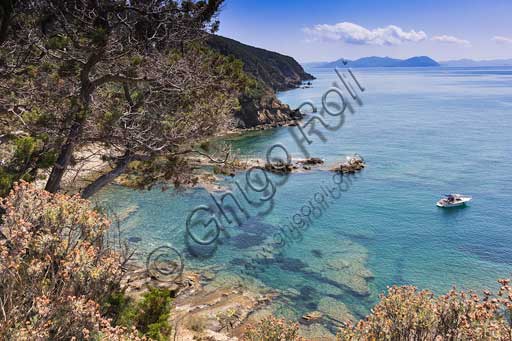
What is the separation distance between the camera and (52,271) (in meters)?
5.68

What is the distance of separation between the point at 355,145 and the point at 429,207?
2163 centimetres

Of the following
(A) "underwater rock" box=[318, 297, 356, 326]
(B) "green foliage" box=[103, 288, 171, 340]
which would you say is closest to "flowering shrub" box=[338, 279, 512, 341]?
(B) "green foliage" box=[103, 288, 171, 340]

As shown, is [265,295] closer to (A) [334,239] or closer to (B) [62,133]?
(A) [334,239]

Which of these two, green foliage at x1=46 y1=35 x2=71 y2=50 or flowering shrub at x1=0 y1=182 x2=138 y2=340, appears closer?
flowering shrub at x1=0 y1=182 x2=138 y2=340

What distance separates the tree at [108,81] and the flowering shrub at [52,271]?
2323mm

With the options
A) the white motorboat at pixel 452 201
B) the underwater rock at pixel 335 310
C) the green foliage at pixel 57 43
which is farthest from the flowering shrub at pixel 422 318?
the white motorboat at pixel 452 201

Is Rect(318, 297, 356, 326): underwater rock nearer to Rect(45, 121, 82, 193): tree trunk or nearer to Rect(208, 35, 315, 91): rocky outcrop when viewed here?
Rect(45, 121, 82, 193): tree trunk

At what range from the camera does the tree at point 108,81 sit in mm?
9000

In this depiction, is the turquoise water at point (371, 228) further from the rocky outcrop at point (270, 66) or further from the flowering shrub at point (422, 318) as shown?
the rocky outcrop at point (270, 66)

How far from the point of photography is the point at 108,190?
100.0 feet

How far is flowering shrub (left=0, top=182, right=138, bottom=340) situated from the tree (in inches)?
91.4

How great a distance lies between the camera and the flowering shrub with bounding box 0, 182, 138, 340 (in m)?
5.12

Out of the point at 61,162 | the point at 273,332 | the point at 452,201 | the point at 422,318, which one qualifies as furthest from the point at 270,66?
the point at 422,318

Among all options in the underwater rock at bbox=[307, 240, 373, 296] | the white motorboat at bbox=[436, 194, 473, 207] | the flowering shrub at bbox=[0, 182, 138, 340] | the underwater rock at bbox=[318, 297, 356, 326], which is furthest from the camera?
the white motorboat at bbox=[436, 194, 473, 207]
